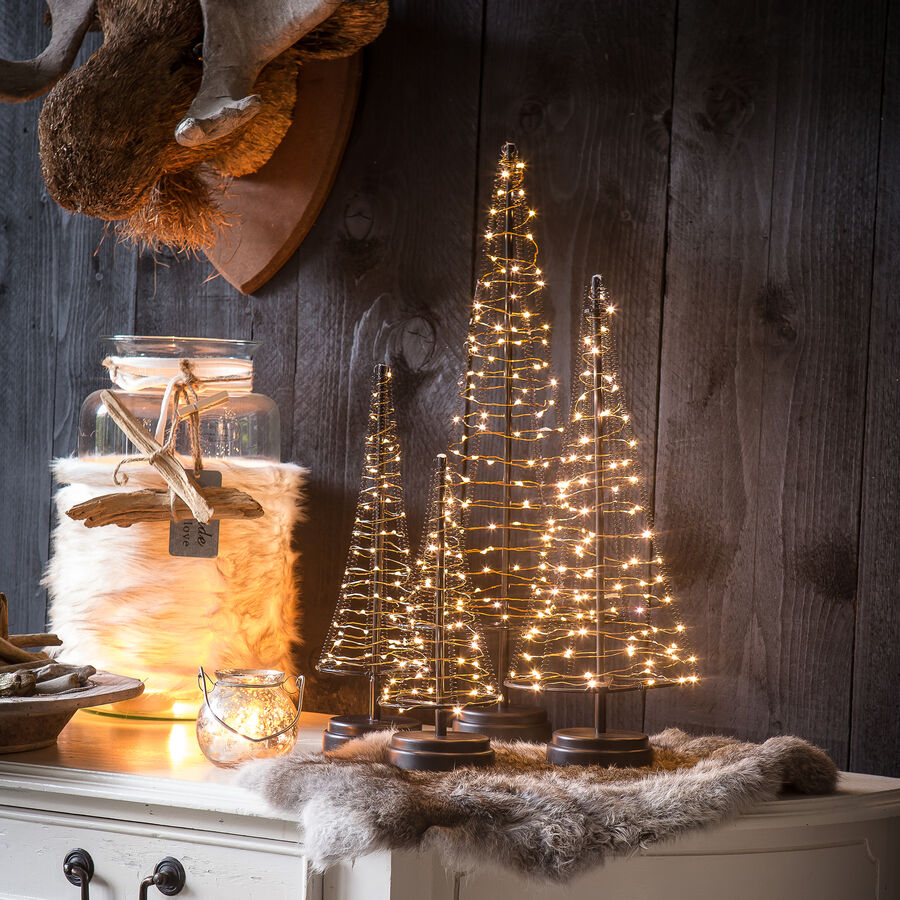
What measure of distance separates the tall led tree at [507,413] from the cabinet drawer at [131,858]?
379 millimetres

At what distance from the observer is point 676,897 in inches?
39.6

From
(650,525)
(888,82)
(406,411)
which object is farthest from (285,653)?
(888,82)

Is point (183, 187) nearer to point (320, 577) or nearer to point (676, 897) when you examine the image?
point (320, 577)

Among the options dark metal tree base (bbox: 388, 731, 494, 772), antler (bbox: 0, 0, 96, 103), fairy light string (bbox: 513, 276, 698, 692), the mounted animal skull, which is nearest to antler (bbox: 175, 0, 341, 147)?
the mounted animal skull

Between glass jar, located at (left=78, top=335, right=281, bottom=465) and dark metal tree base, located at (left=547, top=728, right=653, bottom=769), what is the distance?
0.58 m

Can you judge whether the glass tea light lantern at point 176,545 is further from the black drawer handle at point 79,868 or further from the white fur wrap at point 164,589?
the black drawer handle at point 79,868

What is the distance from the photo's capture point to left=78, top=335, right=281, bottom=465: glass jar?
4.40 feet

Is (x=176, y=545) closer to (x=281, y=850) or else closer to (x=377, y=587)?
(x=377, y=587)

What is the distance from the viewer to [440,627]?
110 cm

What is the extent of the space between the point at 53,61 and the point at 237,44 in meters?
0.31

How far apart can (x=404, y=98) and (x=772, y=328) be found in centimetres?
60

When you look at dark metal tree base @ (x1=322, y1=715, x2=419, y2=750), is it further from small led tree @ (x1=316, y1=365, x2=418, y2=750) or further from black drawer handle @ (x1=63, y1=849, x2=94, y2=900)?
black drawer handle @ (x1=63, y1=849, x2=94, y2=900)

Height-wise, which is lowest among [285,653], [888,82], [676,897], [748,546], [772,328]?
[676,897]

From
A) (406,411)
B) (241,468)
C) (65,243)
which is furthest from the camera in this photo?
(65,243)
